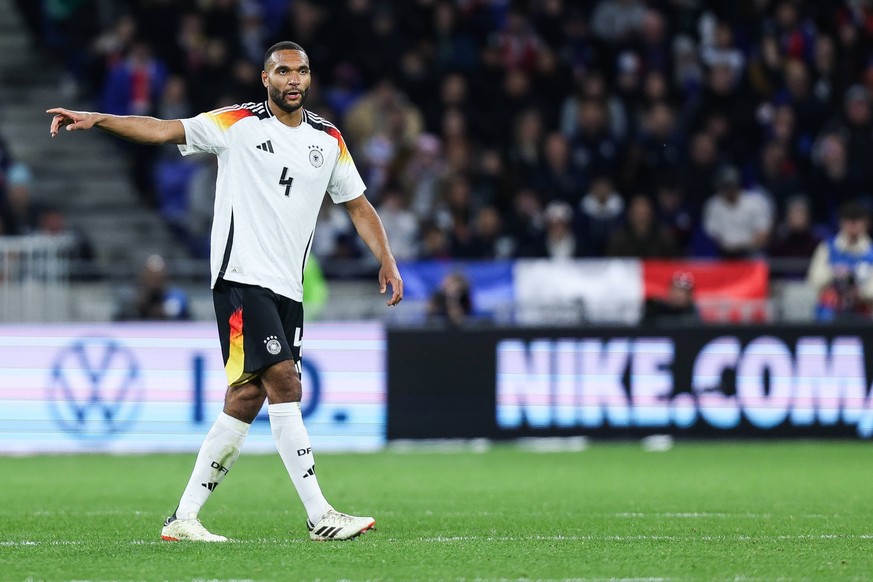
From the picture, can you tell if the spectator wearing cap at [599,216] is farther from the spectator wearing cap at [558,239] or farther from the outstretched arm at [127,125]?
the outstretched arm at [127,125]


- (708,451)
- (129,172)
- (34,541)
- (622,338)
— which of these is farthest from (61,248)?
(34,541)

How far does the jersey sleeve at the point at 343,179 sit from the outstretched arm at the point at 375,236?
0.20 feet

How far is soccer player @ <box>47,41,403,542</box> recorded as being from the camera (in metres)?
7.39

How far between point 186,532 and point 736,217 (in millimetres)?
12035


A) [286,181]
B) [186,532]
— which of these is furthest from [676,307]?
[186,532]

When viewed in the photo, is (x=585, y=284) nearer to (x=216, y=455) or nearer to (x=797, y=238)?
(x=797, y=238)

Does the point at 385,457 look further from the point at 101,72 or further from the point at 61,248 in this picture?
the point at 101,72

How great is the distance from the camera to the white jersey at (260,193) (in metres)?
7.48

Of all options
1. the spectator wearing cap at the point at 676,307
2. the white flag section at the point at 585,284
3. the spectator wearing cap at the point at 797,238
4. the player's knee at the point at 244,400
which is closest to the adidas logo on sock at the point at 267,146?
the player's knee at the point at 244,400

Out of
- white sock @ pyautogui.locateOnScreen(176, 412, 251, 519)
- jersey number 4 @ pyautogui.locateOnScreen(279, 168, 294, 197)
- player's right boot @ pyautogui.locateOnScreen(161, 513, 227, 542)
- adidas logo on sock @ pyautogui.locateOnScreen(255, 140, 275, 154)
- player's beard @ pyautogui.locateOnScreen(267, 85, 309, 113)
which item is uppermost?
player's beard @ pyautogui.locateOnScreen(267, 85, 309, 113)

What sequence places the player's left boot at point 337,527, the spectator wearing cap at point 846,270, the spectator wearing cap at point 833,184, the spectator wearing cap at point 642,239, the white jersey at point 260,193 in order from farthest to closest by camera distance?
the spectator wearing cap at point 833,184 < the spectator wearing cap at point 642,239 < the spectator wearing cap at point 846,270 < the white jersey at point 260,193 < the player's left boot at point 337,527

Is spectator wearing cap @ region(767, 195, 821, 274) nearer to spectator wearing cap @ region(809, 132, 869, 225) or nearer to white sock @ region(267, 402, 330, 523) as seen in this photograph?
spectator wearing cap @ region(809, 132, 869, 225)

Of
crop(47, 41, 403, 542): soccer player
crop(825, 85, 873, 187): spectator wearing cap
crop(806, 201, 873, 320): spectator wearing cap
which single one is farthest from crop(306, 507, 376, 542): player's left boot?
crop(825, 85, 873, 187): spectator wearing cap

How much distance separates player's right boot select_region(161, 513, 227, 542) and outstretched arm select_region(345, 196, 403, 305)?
143 cm
